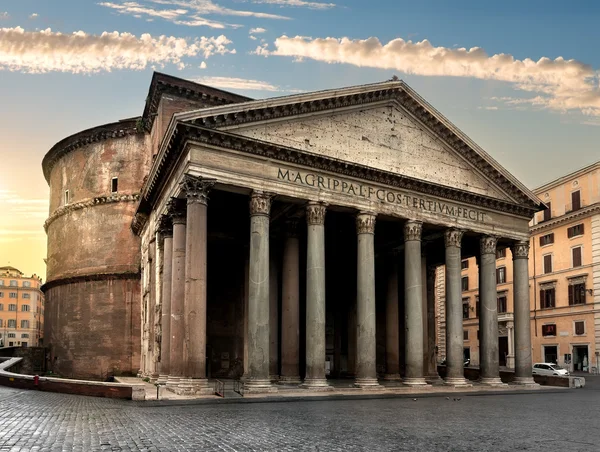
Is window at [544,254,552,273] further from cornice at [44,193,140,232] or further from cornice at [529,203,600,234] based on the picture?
cornice at [44,193,140,232]

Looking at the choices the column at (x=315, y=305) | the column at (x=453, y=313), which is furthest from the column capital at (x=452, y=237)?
the column at (x=315, y=305)

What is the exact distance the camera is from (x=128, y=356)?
108 ft

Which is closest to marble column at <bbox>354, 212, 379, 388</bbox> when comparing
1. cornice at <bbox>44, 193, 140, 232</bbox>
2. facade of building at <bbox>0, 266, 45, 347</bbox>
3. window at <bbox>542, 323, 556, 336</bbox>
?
cornice at <bbox>44, 193, 140, 232</bbox>

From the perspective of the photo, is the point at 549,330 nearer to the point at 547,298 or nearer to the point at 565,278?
the point at 547,298

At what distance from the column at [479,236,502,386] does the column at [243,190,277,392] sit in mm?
10951

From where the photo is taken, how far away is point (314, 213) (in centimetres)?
2241

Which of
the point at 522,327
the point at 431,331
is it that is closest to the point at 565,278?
the point at 431,331

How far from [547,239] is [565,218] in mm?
2621

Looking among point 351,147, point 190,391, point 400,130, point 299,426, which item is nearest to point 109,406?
point 190,391

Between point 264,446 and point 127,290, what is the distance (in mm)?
24388

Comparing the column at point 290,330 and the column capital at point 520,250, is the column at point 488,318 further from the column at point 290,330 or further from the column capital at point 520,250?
the column at point 290,330

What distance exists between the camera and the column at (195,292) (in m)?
19.4

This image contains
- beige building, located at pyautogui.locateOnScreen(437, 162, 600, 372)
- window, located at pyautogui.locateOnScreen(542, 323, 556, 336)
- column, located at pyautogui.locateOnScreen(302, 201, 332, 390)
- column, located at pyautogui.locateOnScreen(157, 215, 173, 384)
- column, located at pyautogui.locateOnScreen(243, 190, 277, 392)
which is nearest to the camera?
column, located at pyautogui.locateOnScreen(243, 190, 277, 392)

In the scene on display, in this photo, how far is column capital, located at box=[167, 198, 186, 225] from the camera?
22.4 meters
